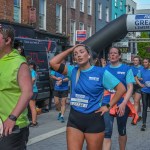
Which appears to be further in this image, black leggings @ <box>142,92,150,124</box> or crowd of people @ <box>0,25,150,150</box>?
black leggings @ <box>142,92,150,124</box>

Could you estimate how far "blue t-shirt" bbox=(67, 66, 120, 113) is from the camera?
4.82 m

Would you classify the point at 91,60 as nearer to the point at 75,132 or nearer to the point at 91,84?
the point at 91,84

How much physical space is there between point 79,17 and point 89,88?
29.7m

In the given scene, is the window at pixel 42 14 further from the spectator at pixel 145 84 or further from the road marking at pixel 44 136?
the road marking at pixel 44 136

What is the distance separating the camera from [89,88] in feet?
15.8

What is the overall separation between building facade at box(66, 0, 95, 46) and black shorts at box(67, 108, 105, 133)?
26.3m

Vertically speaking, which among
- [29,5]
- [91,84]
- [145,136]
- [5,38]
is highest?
[29,5]

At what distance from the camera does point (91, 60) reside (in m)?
5.00

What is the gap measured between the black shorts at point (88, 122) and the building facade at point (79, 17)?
86.3ft

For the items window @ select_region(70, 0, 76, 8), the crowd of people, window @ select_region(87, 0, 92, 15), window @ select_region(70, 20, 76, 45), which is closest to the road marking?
the crowd of people

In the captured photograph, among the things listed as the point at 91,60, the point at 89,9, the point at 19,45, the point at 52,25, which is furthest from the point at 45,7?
the point at 91,60

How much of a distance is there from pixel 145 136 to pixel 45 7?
1939 cm

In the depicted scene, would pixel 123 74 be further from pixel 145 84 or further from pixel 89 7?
pixel 89 7

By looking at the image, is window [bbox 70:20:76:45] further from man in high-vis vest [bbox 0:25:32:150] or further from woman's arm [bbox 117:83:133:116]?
man in high-vis vest [bbox 0:25:32:150]
